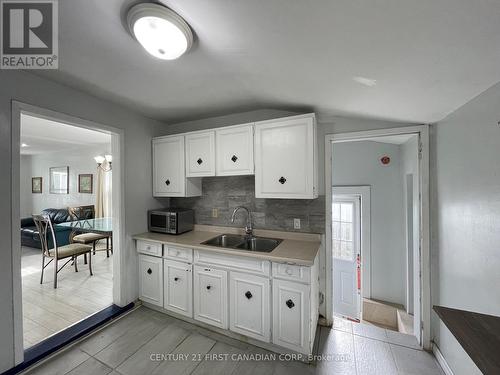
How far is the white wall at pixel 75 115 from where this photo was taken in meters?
1.52

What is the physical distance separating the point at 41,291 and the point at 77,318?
3.95ft

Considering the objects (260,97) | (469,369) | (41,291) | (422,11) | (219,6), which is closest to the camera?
(422,11)

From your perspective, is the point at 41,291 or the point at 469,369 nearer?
the point at 469,369

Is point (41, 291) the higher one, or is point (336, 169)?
point (336, 169)

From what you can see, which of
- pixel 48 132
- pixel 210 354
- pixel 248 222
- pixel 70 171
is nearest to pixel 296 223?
pixel 248 222

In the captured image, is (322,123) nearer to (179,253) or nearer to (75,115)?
(179,253)

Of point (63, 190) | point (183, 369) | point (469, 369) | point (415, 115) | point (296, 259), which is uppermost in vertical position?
point (415, 115)

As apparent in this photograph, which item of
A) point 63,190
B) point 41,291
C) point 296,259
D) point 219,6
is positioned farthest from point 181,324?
point 63,190

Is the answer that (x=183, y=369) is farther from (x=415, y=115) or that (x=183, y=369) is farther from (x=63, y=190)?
(x=63, y=190)

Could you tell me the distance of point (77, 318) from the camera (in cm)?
220

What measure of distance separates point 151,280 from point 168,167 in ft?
4.59

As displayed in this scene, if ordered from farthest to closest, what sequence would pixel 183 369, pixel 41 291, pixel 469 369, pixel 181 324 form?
pixel 41 291
pixel 181 324
pixel 183 369
pixel 469 369

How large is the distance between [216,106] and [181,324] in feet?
7.99

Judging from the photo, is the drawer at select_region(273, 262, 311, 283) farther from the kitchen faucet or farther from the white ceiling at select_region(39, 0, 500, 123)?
the white ceiling at select_region(39, 0, 500, 123)
